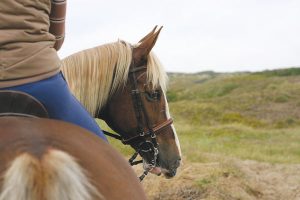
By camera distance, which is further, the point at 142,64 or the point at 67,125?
the point at 142,64

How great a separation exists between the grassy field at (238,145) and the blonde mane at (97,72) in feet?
15.9

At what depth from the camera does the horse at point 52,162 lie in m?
2.12

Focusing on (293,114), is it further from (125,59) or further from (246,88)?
(125,59)

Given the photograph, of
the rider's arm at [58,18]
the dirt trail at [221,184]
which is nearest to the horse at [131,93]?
the rider's arm at [58,18]

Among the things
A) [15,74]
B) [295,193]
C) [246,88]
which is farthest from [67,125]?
[246,88]

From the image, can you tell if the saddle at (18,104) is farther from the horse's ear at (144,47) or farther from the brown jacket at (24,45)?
the horse's ear at (144,47)

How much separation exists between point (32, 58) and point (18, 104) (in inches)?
9.9

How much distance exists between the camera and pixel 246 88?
162 feet

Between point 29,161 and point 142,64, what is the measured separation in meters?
2.35

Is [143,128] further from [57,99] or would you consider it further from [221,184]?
[221,184]

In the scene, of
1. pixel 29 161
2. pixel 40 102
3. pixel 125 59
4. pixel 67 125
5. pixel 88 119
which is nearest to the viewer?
pixel 29 161

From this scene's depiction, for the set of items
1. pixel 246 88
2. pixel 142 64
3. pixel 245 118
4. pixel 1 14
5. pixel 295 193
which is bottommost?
pixel 246 88

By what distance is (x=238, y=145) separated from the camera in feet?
63.2

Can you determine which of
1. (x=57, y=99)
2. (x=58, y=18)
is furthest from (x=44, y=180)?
(x=58, y=18)
